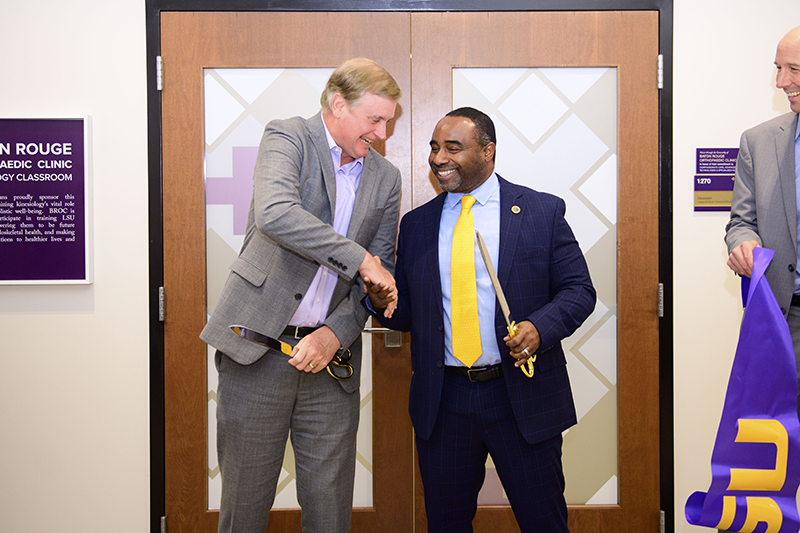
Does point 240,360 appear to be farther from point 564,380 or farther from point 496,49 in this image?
point 496,49

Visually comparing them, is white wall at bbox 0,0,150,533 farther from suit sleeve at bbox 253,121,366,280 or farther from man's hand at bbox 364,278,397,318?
man's hand at bbox 364,278,397,318

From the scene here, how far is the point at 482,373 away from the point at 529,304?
0.27 metres

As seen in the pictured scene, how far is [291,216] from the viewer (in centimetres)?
157

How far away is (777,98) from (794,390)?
1645mm

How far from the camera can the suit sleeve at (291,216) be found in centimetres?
157

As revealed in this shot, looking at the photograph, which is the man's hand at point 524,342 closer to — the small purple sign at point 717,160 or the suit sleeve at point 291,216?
the suit sleeve at point 291,216

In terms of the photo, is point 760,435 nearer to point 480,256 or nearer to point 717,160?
point 480,256

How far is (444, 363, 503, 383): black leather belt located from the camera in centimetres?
177

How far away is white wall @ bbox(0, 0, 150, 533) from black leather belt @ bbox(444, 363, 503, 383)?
1.55 metres

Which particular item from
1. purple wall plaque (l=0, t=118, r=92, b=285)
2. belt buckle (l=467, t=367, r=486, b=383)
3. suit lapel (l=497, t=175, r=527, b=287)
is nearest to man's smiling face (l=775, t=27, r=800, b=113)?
suit lapel (l=497, t=175, r=527, b=287)

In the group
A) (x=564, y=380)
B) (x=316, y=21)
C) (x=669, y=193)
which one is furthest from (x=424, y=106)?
(x=564, y=380)

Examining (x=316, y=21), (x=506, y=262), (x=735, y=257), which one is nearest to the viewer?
(x=735, y=257)

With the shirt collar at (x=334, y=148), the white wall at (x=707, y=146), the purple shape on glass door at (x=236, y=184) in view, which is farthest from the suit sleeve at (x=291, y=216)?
the white wall at (x=707, y=146)

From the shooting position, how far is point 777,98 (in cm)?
252
